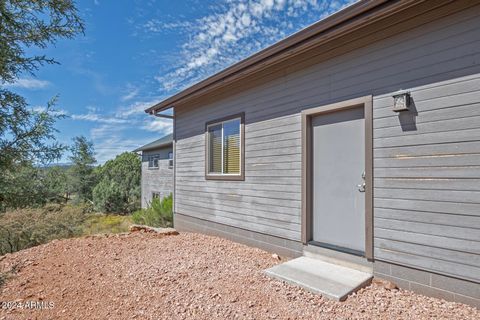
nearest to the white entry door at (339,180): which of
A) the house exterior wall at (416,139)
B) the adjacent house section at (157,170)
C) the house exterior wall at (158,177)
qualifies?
the house exterior wall at (416,139)

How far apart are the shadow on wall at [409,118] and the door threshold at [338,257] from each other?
1679 mm

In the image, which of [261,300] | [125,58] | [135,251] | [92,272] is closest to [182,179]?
[135,251]

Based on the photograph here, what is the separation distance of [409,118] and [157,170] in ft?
49.7

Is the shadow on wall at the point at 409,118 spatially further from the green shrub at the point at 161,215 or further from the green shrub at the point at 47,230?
the green shrub at the point at 161,215

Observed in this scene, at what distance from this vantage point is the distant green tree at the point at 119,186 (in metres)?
19.1

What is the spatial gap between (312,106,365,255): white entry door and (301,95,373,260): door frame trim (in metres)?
0.07

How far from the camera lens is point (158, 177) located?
1617 cm

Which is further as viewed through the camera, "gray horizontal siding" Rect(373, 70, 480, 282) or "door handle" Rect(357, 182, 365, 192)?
"door handle" Rect(357, 182, 365, 192)

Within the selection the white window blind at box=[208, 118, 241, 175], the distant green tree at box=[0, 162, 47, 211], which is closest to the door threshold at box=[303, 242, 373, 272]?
the white window blind at box=[208, 118, 241, 175]

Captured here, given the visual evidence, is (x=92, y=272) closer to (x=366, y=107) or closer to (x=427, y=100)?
(x=366, y=107)

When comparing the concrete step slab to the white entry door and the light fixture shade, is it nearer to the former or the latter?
the white entry door

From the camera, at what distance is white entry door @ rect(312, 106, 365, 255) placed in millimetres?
3455

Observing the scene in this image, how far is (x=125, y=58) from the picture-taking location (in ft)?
30.9

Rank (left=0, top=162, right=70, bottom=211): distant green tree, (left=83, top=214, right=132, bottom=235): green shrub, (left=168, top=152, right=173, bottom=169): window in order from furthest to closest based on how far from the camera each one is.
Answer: (left=168, top=152, right=173, bottom=169): window → (left=83, top=214, right=132, bottom=235): green shrub → (left=0, top=162, right=70, bottom=211): distant green tree
